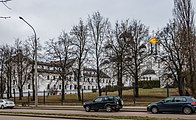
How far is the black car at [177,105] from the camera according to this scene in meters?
20.2

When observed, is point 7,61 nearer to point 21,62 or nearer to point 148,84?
point 21,62

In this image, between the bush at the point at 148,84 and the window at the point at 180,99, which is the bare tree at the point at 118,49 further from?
the bush at the point at 148,84

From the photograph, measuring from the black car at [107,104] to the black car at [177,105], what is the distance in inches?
144

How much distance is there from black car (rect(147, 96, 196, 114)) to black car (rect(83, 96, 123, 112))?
3.66 m

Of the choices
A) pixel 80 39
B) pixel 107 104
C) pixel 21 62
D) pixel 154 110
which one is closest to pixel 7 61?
pixel 21 62

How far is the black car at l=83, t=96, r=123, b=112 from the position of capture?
24.5 m

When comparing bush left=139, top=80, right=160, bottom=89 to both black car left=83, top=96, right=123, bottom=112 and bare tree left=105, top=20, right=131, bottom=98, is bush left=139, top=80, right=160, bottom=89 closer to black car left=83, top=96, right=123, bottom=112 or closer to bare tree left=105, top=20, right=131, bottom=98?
bare tree left=105, top=20, right=131, bottom=98

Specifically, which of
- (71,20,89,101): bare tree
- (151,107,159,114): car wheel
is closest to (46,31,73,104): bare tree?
(71,20,89,101): bare tree

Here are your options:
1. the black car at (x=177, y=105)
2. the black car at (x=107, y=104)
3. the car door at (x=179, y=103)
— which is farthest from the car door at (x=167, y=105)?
the black car at (x=107, y=104)

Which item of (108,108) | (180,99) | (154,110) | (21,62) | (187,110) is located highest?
(21,62)

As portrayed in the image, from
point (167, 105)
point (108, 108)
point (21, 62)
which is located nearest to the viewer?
point (167, 105)

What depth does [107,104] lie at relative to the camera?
81.4 ft

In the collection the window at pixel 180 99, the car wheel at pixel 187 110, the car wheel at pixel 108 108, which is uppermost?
the window at pixel 180 99

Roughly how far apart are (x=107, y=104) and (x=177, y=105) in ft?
21.8
